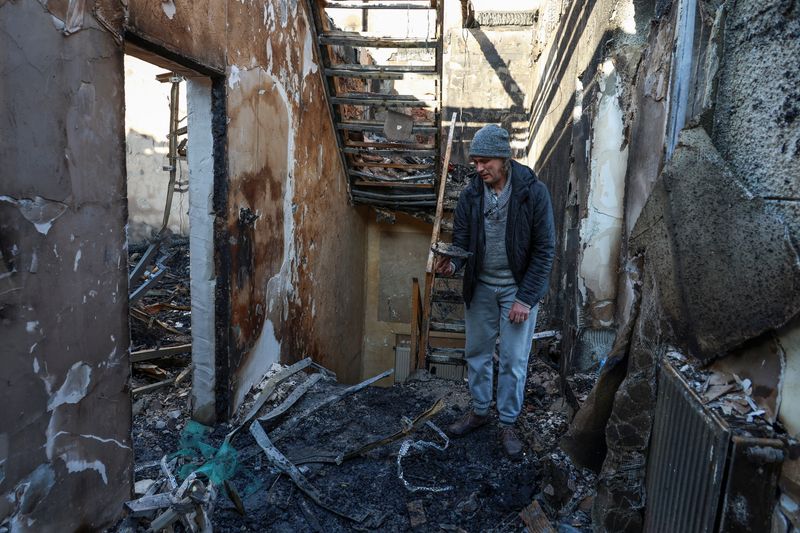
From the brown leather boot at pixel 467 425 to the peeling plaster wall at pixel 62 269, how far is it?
2.00 metres

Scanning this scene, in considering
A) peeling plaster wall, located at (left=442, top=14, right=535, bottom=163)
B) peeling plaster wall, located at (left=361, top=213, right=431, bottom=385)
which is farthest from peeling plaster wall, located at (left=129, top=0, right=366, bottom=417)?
peeling plaster wall, located at (left=442, top=14, right=535, bottom=163)

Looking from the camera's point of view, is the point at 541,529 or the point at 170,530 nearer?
the point at 170,530

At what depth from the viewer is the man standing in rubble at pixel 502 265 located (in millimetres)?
Answer: 3053

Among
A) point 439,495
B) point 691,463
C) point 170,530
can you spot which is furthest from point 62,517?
point 691,463

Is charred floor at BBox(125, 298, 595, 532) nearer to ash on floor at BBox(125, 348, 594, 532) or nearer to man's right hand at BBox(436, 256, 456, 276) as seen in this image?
ash on floor at BBox(125, 348, 594, 532)

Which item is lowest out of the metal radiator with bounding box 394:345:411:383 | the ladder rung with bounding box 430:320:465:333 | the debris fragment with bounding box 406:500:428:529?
the metal radiator with bounding box 394:345:411:383

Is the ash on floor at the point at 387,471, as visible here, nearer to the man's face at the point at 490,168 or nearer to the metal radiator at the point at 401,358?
the man's face at the point at 490,168

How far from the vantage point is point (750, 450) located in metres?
1.31

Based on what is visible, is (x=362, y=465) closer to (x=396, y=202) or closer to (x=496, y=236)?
(x=496, y=236)

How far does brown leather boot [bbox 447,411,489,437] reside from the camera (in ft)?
11.5

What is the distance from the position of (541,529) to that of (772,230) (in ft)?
6.16

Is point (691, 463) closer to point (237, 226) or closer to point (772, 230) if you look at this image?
point (772, 230)

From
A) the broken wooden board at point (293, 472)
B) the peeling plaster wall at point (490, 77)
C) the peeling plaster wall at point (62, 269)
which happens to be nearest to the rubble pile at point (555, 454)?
the broken wooden board at point (293, 472)

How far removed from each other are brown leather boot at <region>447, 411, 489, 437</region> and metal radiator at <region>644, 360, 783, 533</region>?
5.13ft
